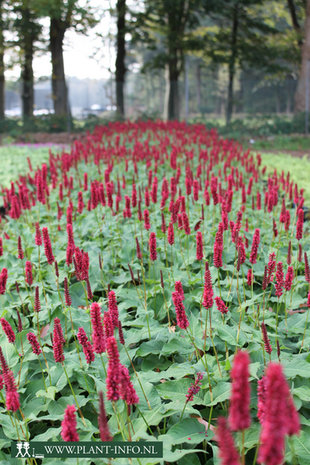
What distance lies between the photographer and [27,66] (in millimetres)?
28250

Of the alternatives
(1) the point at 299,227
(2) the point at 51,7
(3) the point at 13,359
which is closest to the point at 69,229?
(3) the point at 13,359

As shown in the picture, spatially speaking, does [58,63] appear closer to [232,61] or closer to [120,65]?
[120,65]

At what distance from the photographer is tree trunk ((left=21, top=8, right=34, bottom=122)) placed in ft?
80.6

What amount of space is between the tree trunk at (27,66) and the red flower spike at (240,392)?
24.5m

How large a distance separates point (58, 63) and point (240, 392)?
82.2 feet

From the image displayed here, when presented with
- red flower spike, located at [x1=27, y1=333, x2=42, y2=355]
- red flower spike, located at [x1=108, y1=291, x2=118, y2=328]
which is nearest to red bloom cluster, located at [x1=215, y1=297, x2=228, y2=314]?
red flower spike, located at [x1=108, y1=291, x2=118, y2=328]

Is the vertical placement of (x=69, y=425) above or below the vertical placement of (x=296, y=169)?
below

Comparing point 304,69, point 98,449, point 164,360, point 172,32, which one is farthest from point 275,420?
point 172,32

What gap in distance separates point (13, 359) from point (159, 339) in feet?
3.06

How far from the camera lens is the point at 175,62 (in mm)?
25703

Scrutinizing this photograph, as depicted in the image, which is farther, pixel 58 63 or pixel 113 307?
pixel 58 63

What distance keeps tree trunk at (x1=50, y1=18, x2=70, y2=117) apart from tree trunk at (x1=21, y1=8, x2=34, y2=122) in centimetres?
193

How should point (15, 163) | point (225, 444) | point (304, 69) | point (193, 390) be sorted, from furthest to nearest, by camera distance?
point (304, 69)
point (15, 163)
point (193, 390)
point (225, 444)

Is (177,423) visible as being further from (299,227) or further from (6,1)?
(6,1)
